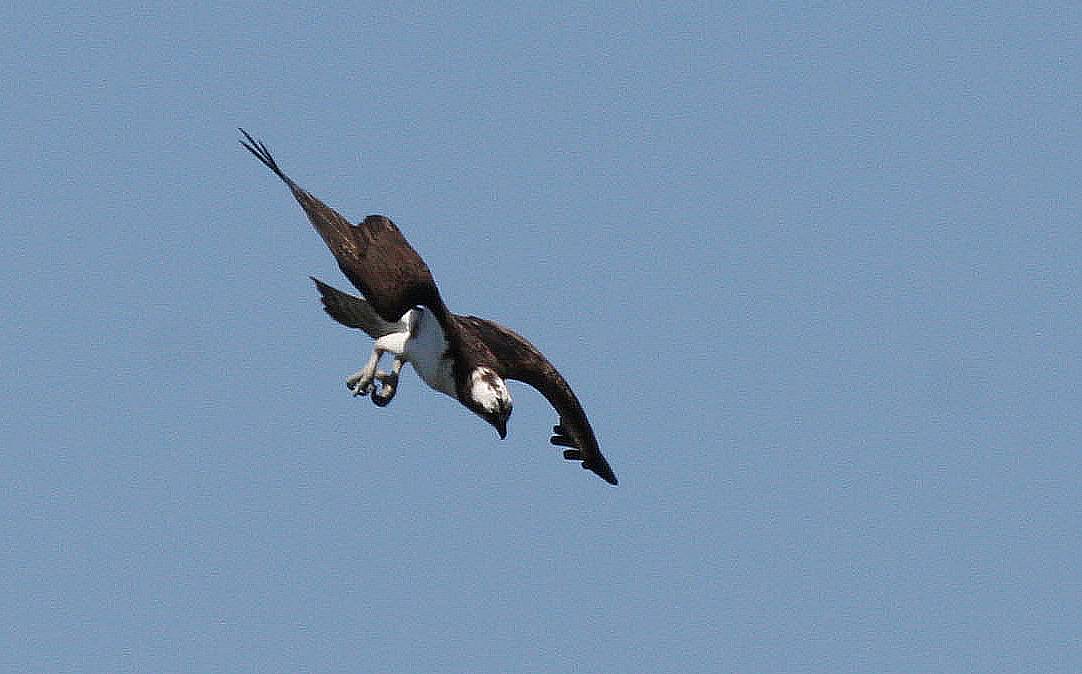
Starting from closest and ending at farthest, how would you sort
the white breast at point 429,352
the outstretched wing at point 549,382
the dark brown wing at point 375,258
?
the dark brown wing at point 375,258
the white breast at point 429,352
the outstretched wing at point 549,382

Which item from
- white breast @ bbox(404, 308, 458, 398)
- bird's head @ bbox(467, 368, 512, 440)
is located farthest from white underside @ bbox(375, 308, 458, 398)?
bird's head @ bbox(467, 368, 512, 440)

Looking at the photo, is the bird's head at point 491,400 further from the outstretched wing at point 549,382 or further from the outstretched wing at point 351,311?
→ the outstretched wing at point 351,311

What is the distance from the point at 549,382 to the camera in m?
25.6

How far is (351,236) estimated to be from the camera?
23.2 m

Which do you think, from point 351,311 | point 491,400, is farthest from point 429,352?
point 351,311

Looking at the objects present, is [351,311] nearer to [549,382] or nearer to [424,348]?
[424,348]

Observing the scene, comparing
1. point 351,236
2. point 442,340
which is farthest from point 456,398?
point 351,236

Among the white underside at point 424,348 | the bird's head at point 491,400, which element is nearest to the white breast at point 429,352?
the white underside at point 424,348

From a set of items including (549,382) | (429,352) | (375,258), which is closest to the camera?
(375,258)

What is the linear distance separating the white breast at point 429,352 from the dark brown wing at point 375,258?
920 mm

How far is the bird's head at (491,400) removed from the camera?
2366 cm

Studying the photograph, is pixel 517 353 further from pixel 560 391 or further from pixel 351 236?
pixel 351 236

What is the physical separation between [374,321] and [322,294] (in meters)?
0.79

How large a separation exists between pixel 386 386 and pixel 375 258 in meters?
2.25
